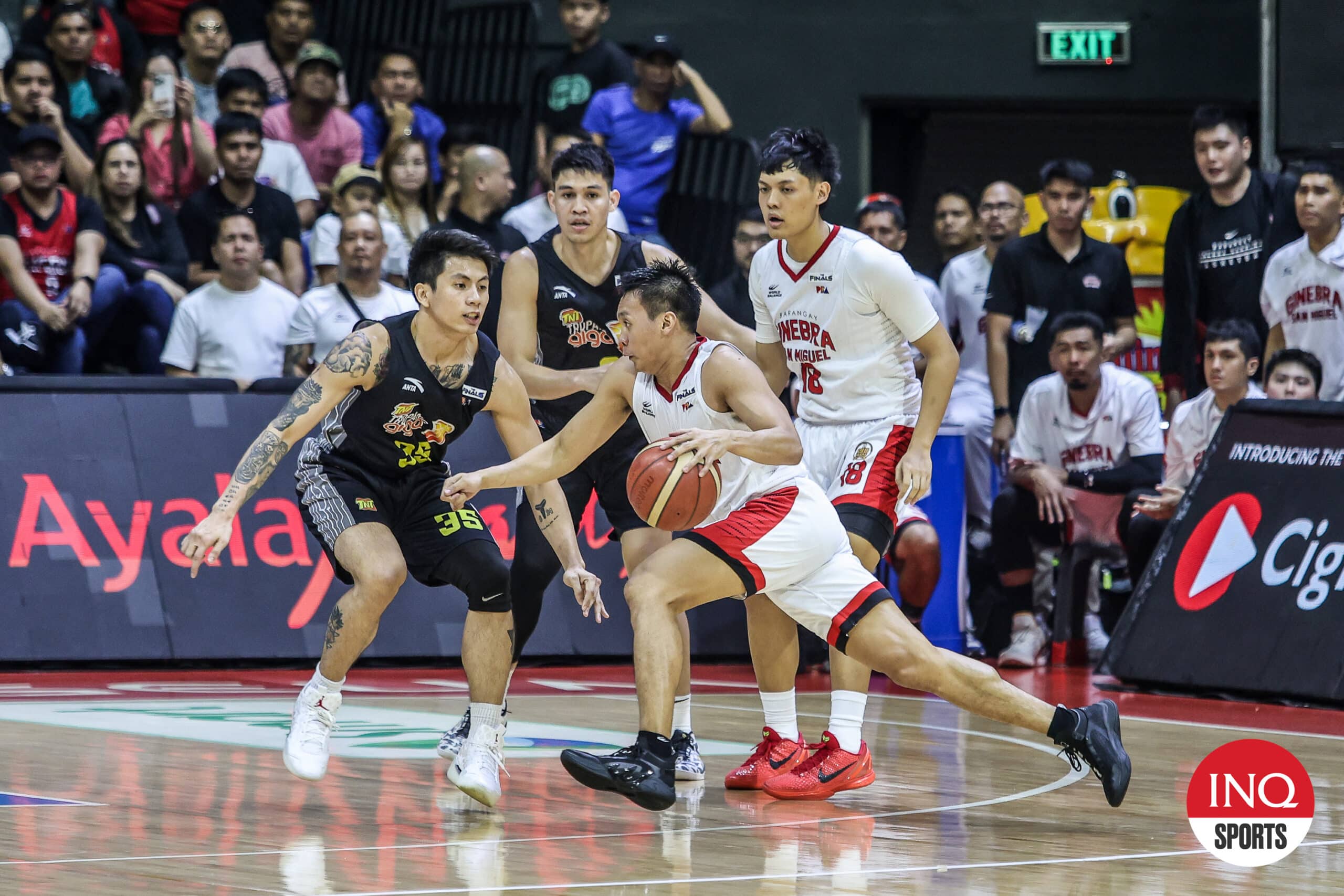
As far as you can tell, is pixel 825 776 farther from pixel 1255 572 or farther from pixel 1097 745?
pixel 1255 572

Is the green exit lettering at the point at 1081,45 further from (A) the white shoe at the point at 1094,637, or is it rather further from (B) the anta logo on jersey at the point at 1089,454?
(A) the white shoe at the point at 1094,637

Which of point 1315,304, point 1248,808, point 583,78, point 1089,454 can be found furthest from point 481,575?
point 583,78

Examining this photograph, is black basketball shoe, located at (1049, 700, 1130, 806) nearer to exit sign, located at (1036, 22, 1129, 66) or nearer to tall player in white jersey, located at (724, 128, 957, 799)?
tall player in white jersey, located at (724, 128, 957, 799)

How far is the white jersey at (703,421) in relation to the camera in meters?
5.84

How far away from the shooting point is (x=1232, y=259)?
10.6 m

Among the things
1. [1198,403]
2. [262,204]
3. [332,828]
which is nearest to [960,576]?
[1198,403]

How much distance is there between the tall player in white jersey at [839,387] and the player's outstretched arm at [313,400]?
143cm

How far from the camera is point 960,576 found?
1040 centimetres

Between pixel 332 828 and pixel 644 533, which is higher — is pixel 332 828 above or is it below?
below

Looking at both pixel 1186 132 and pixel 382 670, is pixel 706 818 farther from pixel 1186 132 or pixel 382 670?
pixel 1186 132

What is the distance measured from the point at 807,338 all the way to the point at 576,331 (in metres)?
1.10

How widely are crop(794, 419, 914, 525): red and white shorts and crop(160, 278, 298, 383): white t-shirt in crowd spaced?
200 inches

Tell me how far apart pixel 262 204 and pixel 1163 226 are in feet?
25.5

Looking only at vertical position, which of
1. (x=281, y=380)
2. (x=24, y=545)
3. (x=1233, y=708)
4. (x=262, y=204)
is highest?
(x=262, y=204)
